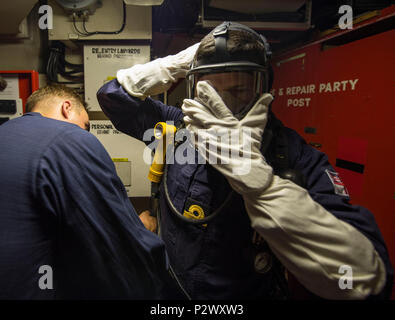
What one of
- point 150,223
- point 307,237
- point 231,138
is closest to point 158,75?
point 231,138

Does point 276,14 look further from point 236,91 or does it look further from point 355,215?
point 355,215

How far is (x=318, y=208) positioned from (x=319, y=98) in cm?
136

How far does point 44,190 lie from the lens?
73 centimetres

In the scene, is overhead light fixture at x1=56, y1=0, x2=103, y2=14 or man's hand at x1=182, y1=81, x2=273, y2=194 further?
overhead light fixture at x1=56, y1=0, x2=103, y2=14

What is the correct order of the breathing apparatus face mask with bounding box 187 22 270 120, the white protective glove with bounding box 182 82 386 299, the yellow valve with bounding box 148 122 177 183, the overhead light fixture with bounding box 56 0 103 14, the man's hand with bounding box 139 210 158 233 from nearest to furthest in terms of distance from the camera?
the white protective glove with bounding box 182 82 386 299, the breathing apparatus face mask with bounding box 187 22 270 120, the yellow valve with bounding box 148 122 177 183, the man's hand with bounding box 139 210 158 233, the overhead light fixture with bounding box 56 0 103 14

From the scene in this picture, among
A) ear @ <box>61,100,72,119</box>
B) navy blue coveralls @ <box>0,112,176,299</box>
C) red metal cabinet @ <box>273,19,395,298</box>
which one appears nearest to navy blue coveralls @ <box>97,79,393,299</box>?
navy blue coveralls @ <box>0,112,176,299</box>

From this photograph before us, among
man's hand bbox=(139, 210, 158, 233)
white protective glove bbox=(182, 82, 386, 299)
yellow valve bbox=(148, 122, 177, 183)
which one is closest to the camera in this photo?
white protective glove bbox=(182, 82, 386, 299)

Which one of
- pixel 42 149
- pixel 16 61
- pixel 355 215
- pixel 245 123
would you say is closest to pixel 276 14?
pixel 245 123

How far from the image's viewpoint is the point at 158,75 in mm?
1149

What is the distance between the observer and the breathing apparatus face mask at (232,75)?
0.83 meters

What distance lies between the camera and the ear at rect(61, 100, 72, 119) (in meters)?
1.30

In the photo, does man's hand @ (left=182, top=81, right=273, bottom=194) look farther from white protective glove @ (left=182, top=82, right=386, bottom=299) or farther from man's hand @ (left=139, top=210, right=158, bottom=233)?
man's hand @ (left=139, top=210, right=158, bottom=233)

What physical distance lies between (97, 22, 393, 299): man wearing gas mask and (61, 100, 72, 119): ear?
29.6 inches

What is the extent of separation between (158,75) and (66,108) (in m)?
0.60
